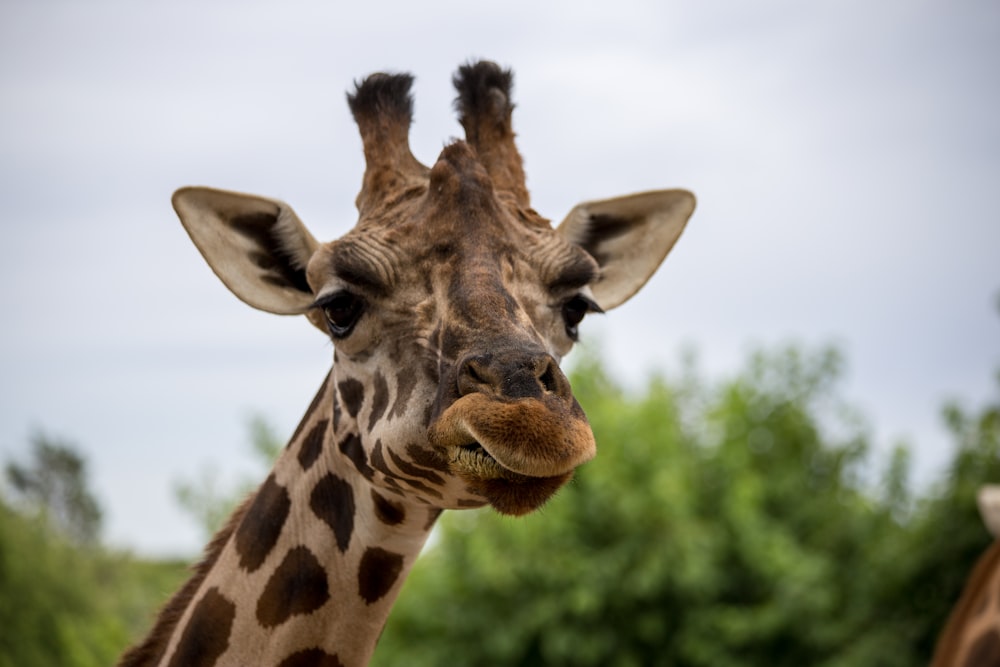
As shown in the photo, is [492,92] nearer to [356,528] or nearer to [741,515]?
[356,528]

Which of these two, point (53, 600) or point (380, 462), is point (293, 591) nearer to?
point (380, 462)

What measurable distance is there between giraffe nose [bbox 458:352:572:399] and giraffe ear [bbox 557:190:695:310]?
1.57 metres

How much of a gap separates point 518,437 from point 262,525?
163cm

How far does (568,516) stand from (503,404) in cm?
1386

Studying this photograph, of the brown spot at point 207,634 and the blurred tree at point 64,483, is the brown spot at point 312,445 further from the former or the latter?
the blurred tree at point 64,483

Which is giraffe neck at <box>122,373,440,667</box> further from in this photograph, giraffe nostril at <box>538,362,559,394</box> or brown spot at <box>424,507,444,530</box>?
giraffe nostril at <box>538,362,559,394</box>

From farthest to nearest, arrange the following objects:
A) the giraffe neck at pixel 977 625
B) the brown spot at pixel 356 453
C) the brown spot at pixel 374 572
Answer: the giraffe neck at pixel 977 625, the brown spot at pixel 374 572, the brown spot at pixel 356 453

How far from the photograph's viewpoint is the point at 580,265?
14.1 feet

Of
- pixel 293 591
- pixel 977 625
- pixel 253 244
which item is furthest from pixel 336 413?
pixel 977 625

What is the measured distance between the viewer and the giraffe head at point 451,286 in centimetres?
350

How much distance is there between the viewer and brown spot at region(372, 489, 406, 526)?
4.24 meters

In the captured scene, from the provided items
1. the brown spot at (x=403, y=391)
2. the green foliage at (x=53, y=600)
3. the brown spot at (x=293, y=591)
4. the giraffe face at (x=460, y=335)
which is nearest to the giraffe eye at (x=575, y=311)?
the giraffe face at (x=460, y=335)

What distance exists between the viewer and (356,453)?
14.0ft

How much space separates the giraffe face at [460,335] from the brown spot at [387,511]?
20 cm
